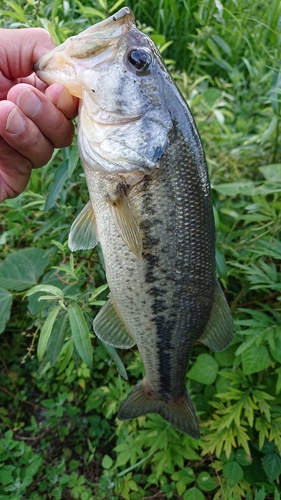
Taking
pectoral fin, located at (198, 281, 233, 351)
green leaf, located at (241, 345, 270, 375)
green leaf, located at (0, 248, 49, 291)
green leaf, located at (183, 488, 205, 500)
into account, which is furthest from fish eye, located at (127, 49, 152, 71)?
green leaf, located at (183, 488, 205, 500)

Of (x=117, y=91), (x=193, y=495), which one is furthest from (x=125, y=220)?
(x=193, y=495)

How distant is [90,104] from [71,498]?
1.98 m

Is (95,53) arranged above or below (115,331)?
above

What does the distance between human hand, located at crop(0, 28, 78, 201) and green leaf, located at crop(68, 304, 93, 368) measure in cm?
60

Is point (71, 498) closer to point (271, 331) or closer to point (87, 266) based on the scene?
point (87, 266)

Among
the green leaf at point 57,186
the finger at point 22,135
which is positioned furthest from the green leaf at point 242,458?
the finger at point 22,135

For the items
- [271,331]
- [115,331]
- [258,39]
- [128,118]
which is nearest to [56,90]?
[128,118]

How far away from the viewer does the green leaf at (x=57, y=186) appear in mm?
1569

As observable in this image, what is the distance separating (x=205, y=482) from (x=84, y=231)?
1.39 meters

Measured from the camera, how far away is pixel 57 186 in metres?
1.60

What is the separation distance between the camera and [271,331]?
1.70 m

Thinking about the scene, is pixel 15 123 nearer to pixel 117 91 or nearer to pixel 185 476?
pixel 117 91

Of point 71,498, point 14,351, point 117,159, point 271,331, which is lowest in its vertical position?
point 71,498

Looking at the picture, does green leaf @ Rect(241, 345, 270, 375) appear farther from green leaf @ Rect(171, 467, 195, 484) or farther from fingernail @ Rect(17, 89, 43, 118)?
fingernail @ Rect(17, 89, 43, 118)
